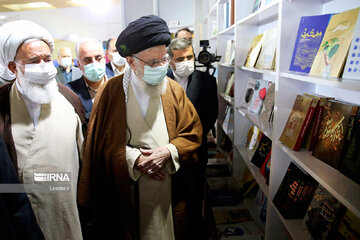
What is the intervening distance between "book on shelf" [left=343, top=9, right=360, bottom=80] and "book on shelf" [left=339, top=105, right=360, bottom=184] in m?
0.18

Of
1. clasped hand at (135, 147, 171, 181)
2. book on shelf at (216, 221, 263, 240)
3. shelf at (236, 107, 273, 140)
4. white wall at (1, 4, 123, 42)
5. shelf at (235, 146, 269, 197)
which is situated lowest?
book on shelf at (216, 221, 263, 240)

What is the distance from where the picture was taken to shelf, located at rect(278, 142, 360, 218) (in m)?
0.89

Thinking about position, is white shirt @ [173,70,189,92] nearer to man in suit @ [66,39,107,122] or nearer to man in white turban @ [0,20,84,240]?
man in suit @ [66,39,107,122]

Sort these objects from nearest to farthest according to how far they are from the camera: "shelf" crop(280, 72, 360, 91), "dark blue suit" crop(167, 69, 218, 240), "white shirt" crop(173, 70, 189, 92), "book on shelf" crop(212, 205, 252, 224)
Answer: "shelf" crop(280, 72, 360, 91) → "dark blue suit" crop(167, 69, 218, 240) → "book on shelf" crop(212, 205, 252, 224) → "white shirt" crop(173, 70, 189, 92)

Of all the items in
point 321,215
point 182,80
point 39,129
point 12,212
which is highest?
point 182,80

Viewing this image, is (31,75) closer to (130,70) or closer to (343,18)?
(130,70)

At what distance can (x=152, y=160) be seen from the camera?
135 cm

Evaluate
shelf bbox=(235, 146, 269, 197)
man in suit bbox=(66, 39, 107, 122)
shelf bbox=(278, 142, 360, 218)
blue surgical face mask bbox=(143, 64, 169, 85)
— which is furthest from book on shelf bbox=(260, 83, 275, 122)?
man in suit bbox=(66, 39, 107, 122)

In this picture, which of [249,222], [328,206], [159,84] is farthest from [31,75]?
[249,222]

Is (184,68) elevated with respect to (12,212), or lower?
elevated

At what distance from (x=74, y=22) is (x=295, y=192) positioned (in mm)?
2207

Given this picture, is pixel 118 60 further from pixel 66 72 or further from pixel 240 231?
pixel 240 231

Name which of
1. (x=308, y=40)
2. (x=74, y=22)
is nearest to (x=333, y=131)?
(x=308, y=40)

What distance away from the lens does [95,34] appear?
229cm
